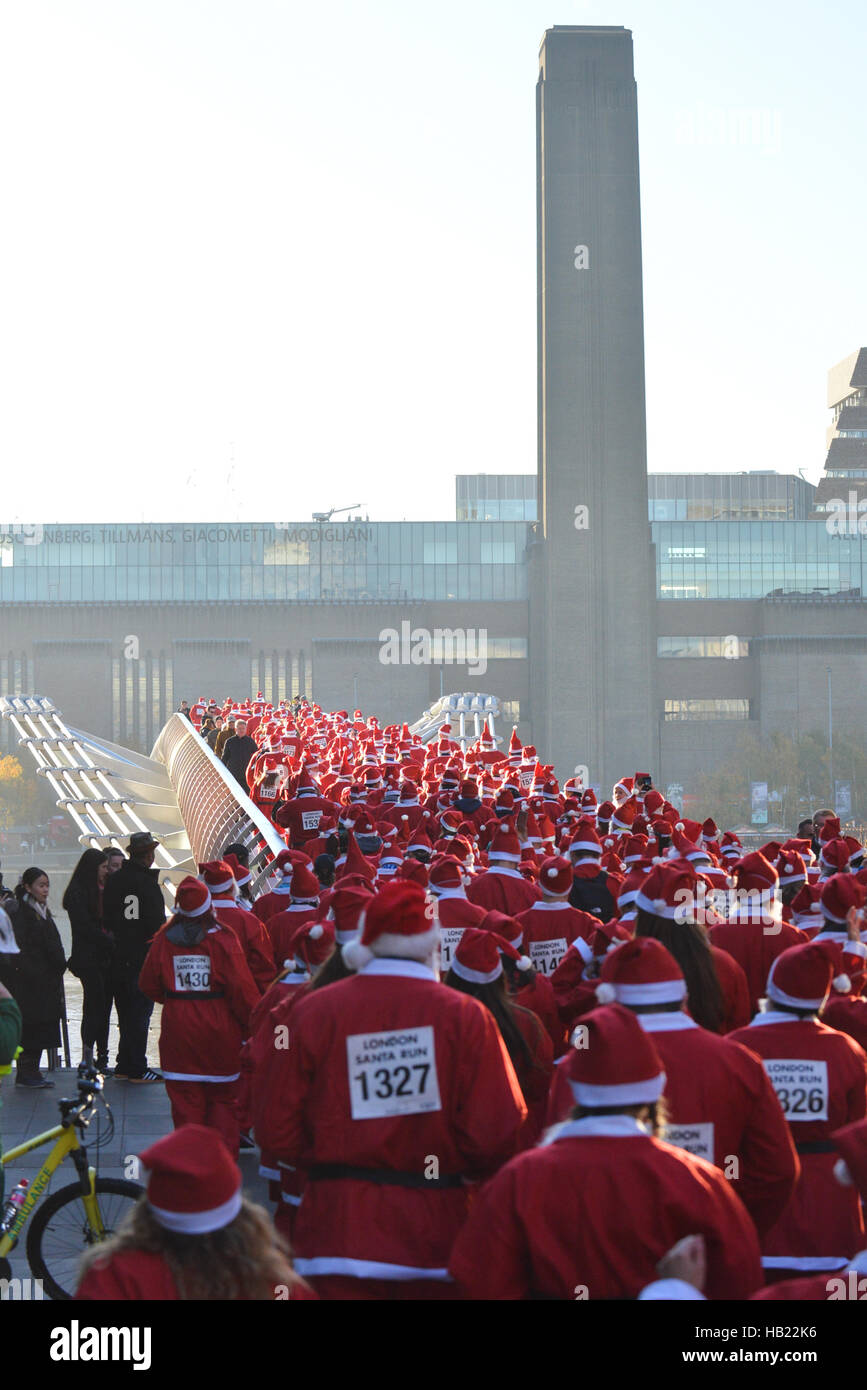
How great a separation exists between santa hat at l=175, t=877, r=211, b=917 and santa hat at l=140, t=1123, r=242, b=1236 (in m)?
4.60

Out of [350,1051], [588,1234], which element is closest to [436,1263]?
[350,1051]

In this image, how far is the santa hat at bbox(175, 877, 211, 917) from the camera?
7.74 m

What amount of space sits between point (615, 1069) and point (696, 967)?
2320 mm

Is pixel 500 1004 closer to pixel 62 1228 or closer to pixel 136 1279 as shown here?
pixel 62 1228

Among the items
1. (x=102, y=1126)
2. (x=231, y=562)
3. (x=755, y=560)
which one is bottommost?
(x=102, y=1126)

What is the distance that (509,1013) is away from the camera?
18.4ft

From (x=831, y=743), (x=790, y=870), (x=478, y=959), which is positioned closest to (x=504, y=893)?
(x=790, y=870)

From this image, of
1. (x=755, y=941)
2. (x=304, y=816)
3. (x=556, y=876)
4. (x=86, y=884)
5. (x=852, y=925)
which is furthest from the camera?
(x=304, y=816)

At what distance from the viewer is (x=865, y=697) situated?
86250mm

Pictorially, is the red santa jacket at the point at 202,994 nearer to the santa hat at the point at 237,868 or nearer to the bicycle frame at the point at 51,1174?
the bicycle frame at the point at 51,1174

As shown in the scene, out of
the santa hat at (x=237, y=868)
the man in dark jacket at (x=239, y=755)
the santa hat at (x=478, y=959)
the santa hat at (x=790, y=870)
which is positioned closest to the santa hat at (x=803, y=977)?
the santa hat at (x=478, y=959)

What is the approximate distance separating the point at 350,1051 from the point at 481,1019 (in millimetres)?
359

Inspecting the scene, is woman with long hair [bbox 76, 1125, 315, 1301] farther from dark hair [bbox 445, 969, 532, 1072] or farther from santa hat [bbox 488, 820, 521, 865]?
santa hat [bbox 488, 820, 521, 865]
